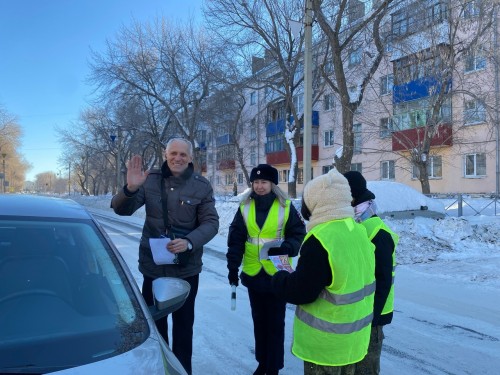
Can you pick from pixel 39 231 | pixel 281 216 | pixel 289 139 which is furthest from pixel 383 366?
pixel 289 139

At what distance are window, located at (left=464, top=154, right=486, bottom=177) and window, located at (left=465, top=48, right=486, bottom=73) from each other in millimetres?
6176

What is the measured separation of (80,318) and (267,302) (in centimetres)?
178

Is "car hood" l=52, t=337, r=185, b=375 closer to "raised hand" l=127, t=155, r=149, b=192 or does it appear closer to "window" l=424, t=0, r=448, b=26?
"raised hand" l=127, t=155, r=149, b=192

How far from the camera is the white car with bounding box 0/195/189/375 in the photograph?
178 cm

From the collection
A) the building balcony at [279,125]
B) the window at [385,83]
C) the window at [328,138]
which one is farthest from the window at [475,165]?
the building balcony at [279,125]

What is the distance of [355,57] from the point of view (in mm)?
18859

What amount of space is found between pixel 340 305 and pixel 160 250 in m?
1.45

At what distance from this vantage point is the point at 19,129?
178ft

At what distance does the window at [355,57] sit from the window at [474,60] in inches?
155

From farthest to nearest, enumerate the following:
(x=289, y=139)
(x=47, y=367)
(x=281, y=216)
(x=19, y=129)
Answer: (x=19, y=129) < (x=289, y=139) < (x=281, y=216) < (x=47, y=367)

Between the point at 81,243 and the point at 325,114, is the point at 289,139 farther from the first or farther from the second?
the point at 81,243

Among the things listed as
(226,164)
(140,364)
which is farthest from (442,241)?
(226,164)

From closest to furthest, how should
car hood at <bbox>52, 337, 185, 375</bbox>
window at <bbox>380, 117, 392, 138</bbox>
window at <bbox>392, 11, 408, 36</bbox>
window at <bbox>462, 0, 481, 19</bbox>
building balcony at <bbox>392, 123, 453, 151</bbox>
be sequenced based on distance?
car hood at <bbox>52, 337, 185, 375</bbox> → window at <bbox>462, 0, 481, 19</bbox> → window at <bbox>392, 11, 408, 36</bbox> → window at <bbox>380, 117, 392, 138</bbox> → building balcony at <bbox>392, 123, 453, 151</bbox>

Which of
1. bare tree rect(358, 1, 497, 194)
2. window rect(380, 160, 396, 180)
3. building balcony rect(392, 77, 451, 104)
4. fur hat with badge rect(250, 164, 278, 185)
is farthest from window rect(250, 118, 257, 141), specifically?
fur hat with badge rect(250, 164, 278, 185)
